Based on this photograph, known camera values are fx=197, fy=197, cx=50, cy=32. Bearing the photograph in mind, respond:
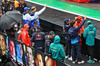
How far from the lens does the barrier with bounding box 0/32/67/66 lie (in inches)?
256

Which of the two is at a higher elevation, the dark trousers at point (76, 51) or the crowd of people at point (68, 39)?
the crowd of people at point (68, 39)

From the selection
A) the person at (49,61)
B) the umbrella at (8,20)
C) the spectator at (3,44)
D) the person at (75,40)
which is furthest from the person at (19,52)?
the person at (75,40)

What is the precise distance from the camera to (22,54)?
7688mm

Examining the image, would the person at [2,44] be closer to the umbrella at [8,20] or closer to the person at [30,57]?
the umbrella at [8,20]

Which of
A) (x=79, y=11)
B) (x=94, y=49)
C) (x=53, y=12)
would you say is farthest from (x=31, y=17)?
(x=79, y=11)

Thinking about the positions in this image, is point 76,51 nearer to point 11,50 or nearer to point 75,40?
point 75,40

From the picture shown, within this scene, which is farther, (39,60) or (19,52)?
(19,52)

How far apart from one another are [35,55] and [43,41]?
1559 mm

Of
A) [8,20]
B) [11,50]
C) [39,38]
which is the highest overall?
[8,20]

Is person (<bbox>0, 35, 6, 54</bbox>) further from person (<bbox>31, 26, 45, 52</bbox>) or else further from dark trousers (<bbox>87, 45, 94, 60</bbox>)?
dark trousers (<bbox>87, 45, 94, 60</bbox>)

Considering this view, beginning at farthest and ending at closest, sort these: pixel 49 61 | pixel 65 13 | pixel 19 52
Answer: pixel 65 13 → pixel 19 52 → pixel 49 61

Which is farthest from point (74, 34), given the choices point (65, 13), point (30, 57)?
point (65, 13)

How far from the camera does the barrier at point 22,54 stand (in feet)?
21.3

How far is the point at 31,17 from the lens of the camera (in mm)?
10742
